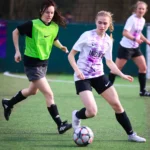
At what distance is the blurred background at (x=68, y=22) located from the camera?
689 inches

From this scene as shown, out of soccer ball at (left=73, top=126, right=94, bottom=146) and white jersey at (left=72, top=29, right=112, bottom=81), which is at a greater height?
white jersey at (left=72, top=29, right=112, bottom=81)

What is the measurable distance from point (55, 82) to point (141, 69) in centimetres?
316

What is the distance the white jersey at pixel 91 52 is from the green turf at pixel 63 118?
892 millimetres

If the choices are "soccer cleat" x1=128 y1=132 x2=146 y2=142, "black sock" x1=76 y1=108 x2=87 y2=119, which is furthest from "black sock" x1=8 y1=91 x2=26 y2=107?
"soccer cleat" x1=128 y1=132 x2=146 y2=142

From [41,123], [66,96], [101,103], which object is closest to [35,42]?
[41,123]

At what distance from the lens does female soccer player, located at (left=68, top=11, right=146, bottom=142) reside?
777cm

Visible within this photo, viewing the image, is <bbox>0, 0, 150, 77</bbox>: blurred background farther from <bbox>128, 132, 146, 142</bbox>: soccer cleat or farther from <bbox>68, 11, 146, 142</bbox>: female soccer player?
<bbox>128, 132, 146, 142</bbox>: soccer cleat

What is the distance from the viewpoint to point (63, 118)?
32.3 ft

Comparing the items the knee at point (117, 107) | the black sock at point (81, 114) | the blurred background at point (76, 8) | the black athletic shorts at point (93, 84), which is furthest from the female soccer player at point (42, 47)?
the blurred background at point (76, 8)

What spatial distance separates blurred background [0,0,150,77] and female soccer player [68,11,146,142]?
30.3 ft

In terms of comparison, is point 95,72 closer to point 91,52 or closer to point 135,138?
point 91,52

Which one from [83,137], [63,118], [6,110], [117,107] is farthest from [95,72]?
[63,118]

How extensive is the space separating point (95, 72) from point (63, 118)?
211 centimetres

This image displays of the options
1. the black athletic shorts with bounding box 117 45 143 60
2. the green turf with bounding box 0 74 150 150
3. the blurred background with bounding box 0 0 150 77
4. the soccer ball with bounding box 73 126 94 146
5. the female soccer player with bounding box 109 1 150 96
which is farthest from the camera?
the blurred background with bounding box 0 0 150 77
